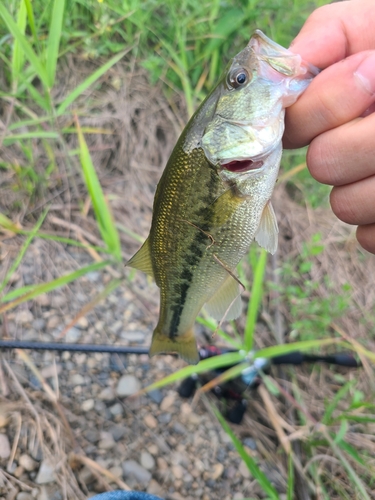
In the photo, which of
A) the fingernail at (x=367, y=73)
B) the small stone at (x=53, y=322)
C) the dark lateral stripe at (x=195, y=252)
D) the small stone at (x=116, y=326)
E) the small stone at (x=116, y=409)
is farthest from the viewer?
the small stone at (x=116, y=326)

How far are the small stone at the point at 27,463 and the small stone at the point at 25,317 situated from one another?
0.79 metres

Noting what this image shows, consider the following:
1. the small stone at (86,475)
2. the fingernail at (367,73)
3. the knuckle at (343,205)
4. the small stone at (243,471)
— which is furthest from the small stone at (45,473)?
the fingernail at (367,73)

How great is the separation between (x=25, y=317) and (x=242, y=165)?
5.87 feet

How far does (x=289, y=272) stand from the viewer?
296 cm

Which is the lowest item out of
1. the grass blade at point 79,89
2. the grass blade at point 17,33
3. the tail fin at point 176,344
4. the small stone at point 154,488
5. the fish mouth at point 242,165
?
the small stone at point 154,488

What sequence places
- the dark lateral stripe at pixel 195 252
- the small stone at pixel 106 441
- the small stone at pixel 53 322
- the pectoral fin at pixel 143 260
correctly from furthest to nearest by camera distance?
the small stone at pixel 53 322 < the small stone at pixel 106 441 < the pectoral fin at pixel 143 260 < the dark lateral stripe at pixel 195 252

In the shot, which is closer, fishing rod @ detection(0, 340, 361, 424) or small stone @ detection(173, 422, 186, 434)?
fishing rod @ detection(0, 340, 361, 424)

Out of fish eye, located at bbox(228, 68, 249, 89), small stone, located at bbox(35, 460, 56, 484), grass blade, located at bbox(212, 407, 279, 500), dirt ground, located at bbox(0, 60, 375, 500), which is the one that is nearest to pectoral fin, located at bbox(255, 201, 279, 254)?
fish eye, located at bbox(228, 68, 249, 89)

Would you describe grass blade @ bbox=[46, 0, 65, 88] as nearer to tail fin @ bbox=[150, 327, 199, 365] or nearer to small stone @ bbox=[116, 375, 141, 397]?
tail fin @ bbox=[150, 327, 199, 365]

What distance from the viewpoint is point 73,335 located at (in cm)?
246

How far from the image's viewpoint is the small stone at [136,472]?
2080mm

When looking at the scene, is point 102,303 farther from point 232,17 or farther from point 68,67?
point 232,17

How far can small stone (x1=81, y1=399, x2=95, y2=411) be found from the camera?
2.22 metres

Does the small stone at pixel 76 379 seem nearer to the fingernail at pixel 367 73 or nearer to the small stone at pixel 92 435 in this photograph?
the small stone at pixel 92 435
